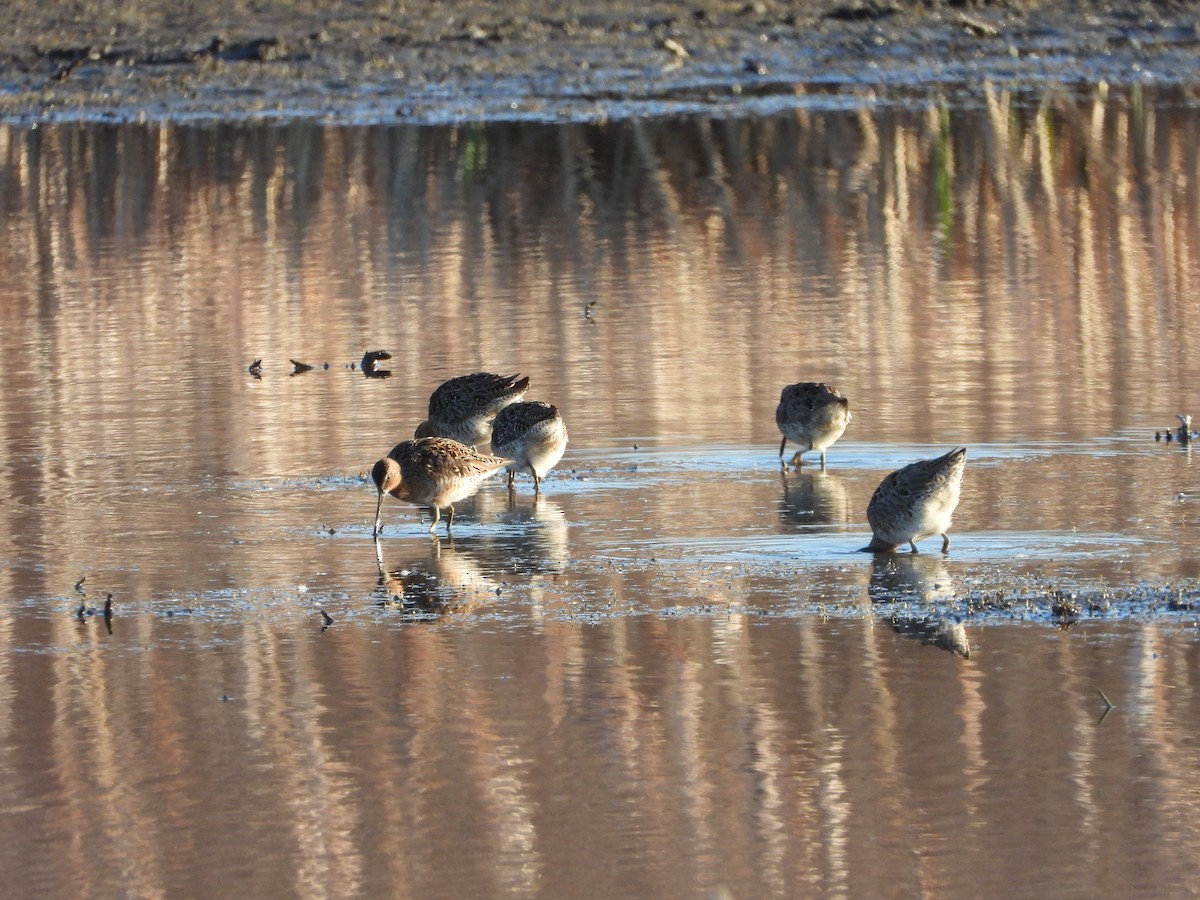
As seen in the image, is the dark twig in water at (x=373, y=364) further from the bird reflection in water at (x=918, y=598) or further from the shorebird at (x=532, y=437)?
the bird reflection in water at (x=918, y=598)

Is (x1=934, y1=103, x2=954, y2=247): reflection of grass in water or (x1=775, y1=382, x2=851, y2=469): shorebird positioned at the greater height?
(x1=934, y1=103, x2=954, y2=247): reflection of grass in water

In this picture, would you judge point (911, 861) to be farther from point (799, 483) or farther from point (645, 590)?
point (799, 483)

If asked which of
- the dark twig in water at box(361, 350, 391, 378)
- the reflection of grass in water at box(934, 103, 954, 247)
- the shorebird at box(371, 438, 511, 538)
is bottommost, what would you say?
the shorebird at box(371, 438, 511, 538)

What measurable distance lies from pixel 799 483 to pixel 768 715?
4.57 m

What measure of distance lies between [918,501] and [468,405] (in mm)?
4333

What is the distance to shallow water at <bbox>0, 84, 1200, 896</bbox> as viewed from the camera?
7.37 metres

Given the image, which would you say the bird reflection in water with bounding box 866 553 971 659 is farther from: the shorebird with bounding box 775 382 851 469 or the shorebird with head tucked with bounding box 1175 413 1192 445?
the shorebird with head tucked with bounding box 1175 413 1192 445

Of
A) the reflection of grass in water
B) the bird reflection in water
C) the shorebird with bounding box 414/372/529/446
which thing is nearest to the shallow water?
the bird reflection in water

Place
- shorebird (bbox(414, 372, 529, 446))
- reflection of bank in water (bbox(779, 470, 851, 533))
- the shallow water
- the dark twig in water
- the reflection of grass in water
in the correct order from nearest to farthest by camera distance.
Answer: the shallow water → reflection of bank in water (bbox(779, 470, 851, 533)) → shorebird (bbox(414, 372, 529, 446)) → the dark twig in water → the reflection of grass in water

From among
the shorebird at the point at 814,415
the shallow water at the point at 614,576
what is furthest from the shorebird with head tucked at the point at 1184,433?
the shorebird at the point at 814,415

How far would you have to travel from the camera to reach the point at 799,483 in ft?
42.3

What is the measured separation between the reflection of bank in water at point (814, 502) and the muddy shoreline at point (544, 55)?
22.0 metres

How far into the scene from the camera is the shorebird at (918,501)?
1053 cm

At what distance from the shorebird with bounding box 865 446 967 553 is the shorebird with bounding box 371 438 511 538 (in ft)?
8.01
